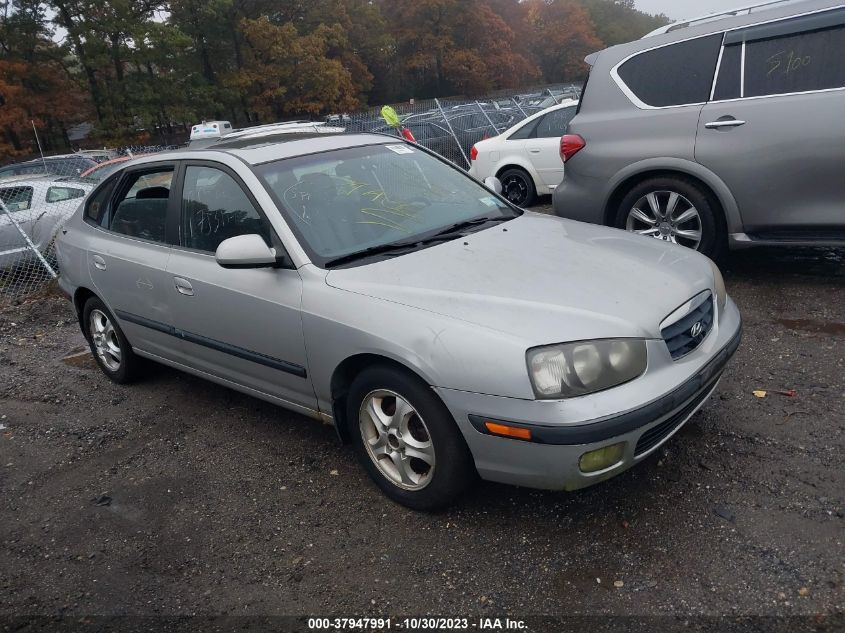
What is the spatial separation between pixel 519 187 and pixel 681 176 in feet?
16.6

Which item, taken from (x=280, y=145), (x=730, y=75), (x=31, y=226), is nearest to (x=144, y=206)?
(x=280, y=145)

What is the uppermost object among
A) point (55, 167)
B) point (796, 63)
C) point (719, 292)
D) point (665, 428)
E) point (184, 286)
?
point (55, 167)

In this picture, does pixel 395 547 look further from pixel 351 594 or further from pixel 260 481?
pixel 260 481

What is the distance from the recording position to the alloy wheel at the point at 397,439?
9.61ft

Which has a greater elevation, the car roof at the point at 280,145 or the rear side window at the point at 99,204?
the car roof at the point at 280,145

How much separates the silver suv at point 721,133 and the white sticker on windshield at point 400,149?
1.97m

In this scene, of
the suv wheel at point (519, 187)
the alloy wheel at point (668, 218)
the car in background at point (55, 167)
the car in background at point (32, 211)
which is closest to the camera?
the alloy wheel at point (668, 218)

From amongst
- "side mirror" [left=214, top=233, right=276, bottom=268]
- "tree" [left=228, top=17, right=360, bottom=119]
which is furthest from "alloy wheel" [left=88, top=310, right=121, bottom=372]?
"tree" [left=228, top=17, right=360, bottom=119]

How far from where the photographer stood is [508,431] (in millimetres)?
2598

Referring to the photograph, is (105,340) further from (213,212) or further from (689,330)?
(689,330)

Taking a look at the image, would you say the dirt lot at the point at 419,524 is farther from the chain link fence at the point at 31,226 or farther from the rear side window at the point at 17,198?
the rear side window at the point at 17,198

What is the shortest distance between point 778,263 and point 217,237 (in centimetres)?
450

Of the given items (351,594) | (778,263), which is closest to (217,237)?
(351,594)

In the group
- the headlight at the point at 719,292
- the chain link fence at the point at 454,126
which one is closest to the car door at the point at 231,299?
the headlight at the point at 719,292
